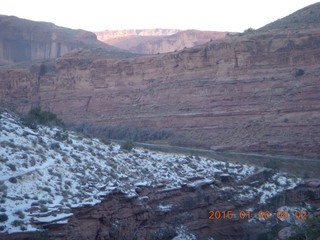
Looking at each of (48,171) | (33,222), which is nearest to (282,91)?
(48,171)

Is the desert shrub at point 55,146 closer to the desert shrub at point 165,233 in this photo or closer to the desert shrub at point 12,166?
the desert shrub at point 12,166

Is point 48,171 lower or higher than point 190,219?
higher

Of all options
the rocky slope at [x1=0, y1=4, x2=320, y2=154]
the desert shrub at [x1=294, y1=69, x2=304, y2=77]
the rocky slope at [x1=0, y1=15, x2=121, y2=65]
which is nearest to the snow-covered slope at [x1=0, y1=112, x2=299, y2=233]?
the rocky slope at [x1=0, y1=4, x2=320, y2=154]

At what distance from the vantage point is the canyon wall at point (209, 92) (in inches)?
1185

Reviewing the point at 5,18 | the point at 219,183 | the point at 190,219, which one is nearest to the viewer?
the point at 190,219

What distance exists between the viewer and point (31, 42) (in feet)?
230

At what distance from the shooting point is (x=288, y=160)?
25.9 metres

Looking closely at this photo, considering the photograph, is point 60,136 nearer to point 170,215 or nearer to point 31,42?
point 170,215

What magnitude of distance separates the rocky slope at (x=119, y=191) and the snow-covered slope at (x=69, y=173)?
3 centimetres

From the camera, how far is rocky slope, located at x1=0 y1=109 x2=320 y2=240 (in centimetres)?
930

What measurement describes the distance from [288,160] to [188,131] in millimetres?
9719

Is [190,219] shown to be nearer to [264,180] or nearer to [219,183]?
[219,183]

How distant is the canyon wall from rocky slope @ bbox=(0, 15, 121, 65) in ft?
82.3
